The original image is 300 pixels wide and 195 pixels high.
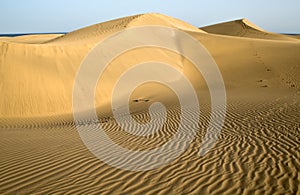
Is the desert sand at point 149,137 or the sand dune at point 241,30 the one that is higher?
the sand dune at point 241,30

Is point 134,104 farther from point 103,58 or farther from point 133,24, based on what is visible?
point 133,24

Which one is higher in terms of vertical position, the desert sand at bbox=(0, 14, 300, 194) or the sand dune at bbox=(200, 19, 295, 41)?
the sand dune at bbox=(200, 19, 295, 41)

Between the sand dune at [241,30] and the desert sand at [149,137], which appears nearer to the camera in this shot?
the desert sand at [149,137]

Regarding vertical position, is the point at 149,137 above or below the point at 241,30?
below

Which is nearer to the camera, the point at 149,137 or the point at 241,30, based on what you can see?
the point at 149,137

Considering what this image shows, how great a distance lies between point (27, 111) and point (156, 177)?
29.3 ft

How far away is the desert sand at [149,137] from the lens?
15.2 ft

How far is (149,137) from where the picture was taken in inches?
302

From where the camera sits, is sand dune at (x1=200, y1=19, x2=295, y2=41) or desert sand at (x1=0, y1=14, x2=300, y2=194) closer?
desert sand at (x1=0, y1=14, x2=300, y2=194)

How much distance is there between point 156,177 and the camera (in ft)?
15.9

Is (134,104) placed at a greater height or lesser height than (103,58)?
lesser

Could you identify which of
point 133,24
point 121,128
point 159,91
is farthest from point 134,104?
point 133,24

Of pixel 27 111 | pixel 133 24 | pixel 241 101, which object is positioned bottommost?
pixel 27 111

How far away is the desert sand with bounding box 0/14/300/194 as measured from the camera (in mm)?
4621
